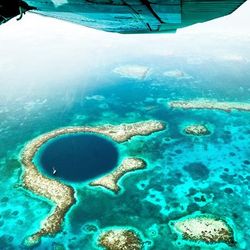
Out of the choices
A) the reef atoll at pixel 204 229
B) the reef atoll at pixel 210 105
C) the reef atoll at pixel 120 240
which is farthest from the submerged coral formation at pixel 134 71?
the reef atoll at pixel 120 240

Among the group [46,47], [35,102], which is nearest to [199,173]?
[35,102]

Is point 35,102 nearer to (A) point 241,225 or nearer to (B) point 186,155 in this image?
(B) point 186,155

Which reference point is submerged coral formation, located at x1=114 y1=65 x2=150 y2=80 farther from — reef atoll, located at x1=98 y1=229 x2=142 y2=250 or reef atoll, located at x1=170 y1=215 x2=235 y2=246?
reef atoll, located at x1=98 y1=229 x2=142 y2=250

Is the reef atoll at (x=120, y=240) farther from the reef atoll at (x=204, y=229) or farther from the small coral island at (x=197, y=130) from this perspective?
the small coral island at (x=197, y=130)

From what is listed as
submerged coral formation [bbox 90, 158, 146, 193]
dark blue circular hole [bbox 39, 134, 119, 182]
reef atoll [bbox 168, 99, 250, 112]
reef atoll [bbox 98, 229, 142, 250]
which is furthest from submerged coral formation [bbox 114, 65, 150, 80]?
reef atoll [bbox 98, 229, 142, 250]

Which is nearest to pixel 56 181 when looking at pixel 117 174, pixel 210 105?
pixel 117 174
